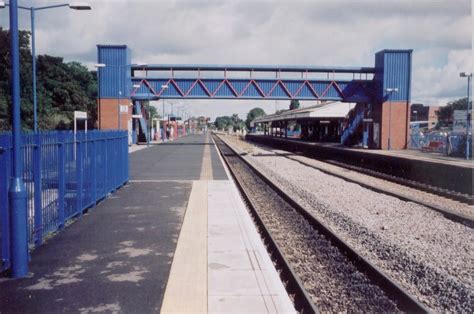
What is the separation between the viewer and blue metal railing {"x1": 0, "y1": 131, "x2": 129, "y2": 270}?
693cm

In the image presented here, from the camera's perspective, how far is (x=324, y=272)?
7.82m

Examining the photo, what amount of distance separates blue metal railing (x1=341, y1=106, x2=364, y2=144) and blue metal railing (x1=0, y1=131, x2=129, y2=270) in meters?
41.2

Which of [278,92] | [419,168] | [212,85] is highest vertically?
[212,85]

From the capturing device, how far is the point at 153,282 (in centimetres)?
647

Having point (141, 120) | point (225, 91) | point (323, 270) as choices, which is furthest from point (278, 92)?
point (323, 270)

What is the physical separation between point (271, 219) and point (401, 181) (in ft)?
32.7

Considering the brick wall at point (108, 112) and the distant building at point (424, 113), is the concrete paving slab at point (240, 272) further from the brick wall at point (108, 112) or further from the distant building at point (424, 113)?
the distant building at point (424, 113)

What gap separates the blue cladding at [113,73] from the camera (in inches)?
1838

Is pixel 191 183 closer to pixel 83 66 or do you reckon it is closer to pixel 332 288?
pixel 332 288

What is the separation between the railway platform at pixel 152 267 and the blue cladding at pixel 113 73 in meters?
36.0

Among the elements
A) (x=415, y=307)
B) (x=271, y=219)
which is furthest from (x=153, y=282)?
(x=271, y=219)

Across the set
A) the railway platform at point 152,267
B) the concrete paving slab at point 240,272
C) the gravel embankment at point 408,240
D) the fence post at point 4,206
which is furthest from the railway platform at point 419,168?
the fence post at point 4,206

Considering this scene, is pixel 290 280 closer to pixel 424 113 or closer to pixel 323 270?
pixel 323 270

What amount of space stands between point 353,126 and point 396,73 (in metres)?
→ 8.76
